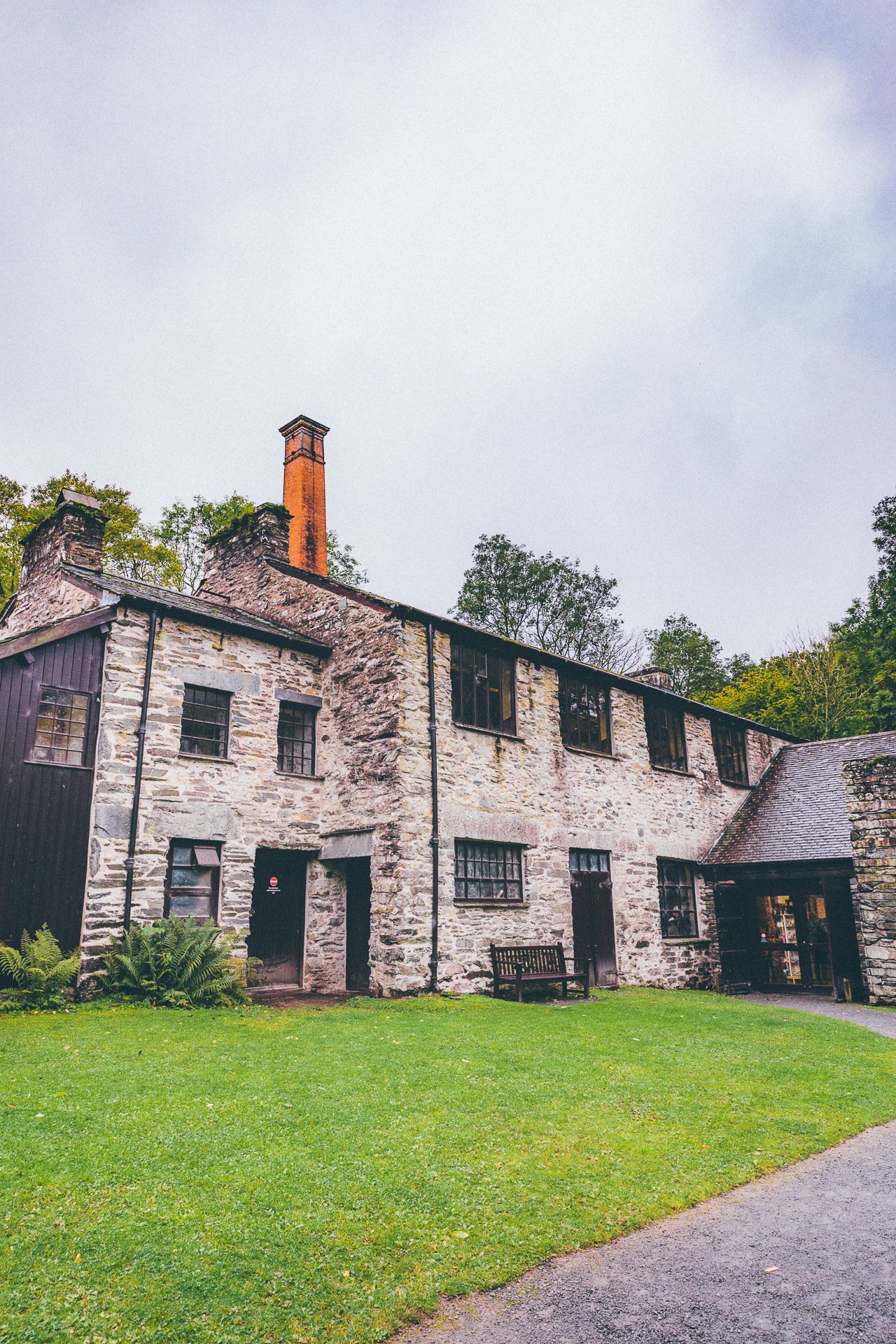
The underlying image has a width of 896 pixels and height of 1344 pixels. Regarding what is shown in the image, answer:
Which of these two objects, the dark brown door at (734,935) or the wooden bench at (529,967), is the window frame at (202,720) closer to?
the wooden bench at (529,967)

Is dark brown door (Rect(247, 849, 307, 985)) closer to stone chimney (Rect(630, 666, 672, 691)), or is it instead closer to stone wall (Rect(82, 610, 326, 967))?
stone wall (Rect(82, 610, 326, 967))

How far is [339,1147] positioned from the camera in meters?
5.43

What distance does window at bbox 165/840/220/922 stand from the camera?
12766 millimetres

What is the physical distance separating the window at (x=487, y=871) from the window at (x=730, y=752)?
26.6 feet

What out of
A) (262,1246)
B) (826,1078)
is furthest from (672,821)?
(262,1246)

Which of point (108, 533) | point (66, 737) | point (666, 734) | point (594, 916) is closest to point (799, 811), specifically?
point (666, 734)

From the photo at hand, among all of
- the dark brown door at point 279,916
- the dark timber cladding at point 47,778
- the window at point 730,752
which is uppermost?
the window at point 730,752

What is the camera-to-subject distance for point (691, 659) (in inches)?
1639

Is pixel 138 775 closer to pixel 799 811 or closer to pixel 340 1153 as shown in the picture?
pixel 340 1153

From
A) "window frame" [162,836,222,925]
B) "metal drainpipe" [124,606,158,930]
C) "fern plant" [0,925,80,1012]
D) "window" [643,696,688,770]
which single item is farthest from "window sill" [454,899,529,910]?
"fern plant" [0,925,80,1012]

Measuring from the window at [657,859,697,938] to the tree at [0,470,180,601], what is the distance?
1818 centimetres

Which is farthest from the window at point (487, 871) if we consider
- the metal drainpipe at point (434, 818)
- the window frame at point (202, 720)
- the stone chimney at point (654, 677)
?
the stone chimney at point (654, 677)

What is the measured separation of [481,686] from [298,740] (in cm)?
362

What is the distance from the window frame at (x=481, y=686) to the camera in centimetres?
1495
